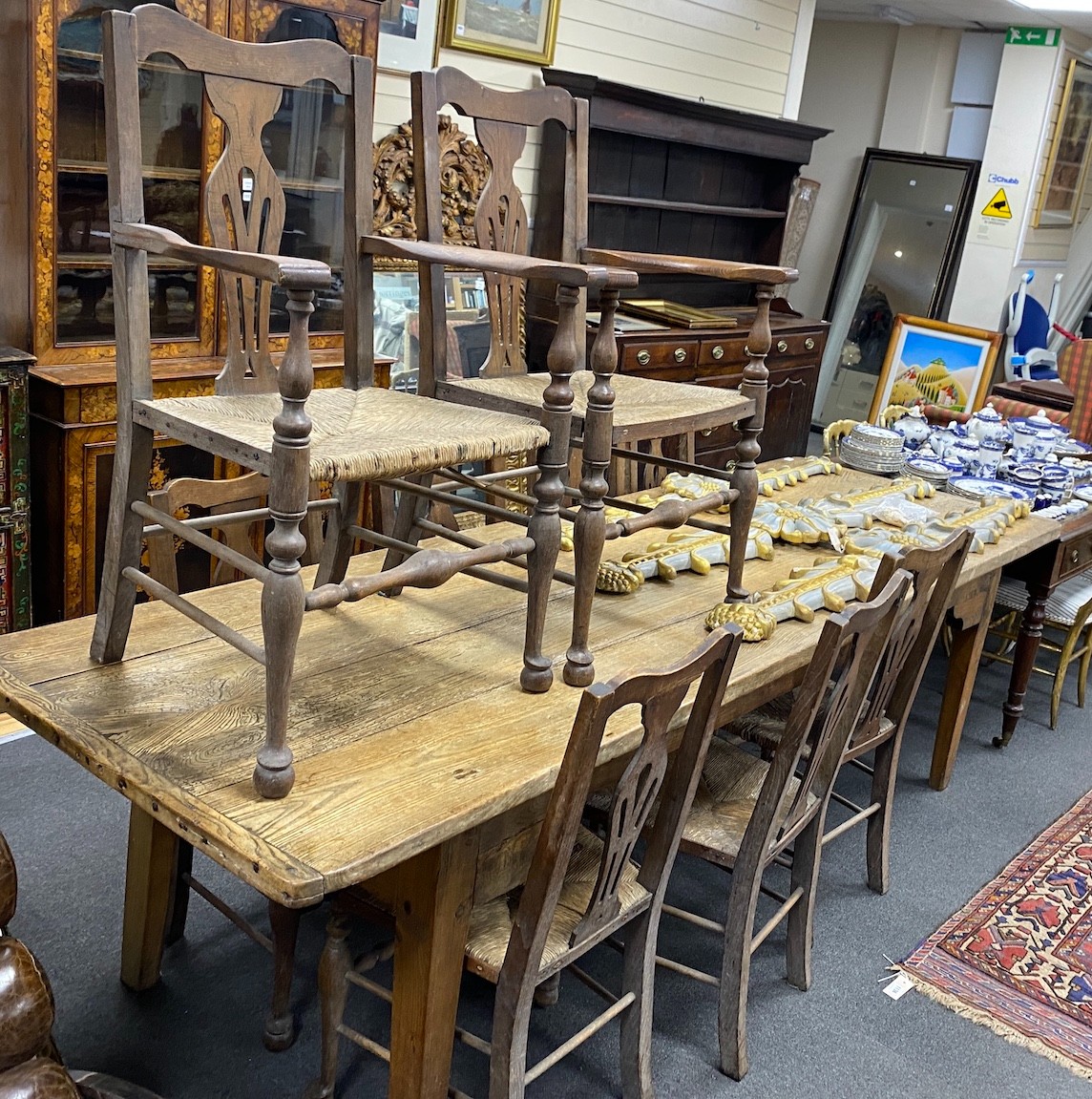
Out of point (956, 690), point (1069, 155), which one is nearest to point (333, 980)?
point (956, 690)

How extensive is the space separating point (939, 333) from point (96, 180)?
5.13m

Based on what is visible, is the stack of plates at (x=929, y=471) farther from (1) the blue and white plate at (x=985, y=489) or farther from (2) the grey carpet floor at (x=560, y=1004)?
(2) the grey carpet floor at (x=560, y=1004)

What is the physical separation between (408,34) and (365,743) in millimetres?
3170

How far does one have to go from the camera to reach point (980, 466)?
12.3 feet

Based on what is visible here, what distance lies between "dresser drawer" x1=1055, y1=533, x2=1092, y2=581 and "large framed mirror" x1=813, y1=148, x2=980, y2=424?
4.18 m

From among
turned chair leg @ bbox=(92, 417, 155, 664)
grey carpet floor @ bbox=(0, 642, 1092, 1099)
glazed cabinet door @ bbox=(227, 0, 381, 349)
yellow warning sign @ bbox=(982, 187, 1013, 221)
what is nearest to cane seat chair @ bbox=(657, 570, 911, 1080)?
grey carpet floor @ bbox=(0, 642, 1092, 1099)

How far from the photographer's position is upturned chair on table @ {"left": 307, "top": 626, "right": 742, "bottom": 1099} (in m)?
1.51

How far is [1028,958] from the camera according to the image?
99.4 inches

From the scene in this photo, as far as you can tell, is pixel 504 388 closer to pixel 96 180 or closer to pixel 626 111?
pixel 96 180

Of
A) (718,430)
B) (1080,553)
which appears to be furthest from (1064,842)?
(718,430)

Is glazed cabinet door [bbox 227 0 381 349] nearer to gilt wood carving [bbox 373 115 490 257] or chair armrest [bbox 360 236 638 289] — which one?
gilt wood carving [bbox 373 115 490 257]

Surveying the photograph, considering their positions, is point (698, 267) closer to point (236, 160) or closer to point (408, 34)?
point (236, 160)

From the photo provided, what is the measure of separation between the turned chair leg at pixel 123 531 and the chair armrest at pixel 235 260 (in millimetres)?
258

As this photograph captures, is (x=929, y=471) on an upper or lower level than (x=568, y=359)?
lower
